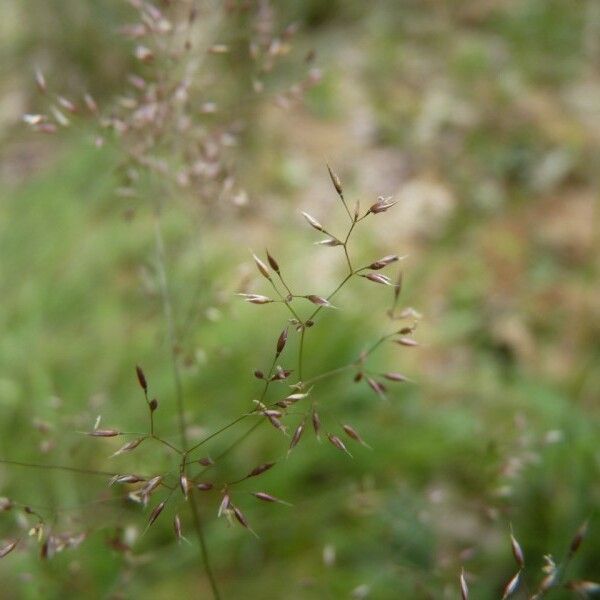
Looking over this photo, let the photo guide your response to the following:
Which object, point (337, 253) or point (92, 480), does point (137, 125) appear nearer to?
point (92, 480)

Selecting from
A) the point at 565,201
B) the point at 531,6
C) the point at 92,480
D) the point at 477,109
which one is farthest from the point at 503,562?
the point at 531,6

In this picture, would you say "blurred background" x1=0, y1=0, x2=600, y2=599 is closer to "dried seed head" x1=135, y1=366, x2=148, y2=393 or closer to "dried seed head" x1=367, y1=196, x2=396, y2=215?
A: "dried seed head" x1=135, y1=366, x2=148, y2=393

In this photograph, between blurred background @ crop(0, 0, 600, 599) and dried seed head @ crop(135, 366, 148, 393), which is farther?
blurred background @ crop(0, 0, 600, 599)

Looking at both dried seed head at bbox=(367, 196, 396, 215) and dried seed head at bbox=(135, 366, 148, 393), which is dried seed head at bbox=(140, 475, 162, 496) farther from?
dried seed head at bbox=(367, 196, 396, 215)

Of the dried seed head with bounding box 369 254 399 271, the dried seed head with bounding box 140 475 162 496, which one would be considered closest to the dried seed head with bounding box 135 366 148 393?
the dried seed head with bounding box 140 475 162 496

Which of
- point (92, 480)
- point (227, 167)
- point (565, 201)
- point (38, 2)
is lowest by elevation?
point (92, 480)

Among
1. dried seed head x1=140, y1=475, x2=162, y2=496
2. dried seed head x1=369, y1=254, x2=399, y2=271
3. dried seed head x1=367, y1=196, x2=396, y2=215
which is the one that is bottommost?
dried seed head x1=140, y1=475, x2=162, y2=496

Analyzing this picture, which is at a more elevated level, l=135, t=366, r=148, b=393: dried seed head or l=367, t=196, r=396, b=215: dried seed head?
l=367, t=196, r=396, b=215: dried seed head

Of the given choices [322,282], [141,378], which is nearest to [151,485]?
[141,378]

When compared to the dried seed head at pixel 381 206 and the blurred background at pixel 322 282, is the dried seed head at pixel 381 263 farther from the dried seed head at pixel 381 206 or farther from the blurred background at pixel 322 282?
the blurred background at pixel 322 282
